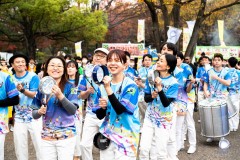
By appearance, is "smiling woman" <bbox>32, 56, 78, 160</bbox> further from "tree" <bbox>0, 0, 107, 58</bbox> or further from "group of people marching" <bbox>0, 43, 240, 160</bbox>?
"tree" <bbox>0, 0, 107, 58</bbox>

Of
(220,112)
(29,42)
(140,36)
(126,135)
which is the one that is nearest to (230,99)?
(220,112)

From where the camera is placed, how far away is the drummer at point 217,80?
23.6ft

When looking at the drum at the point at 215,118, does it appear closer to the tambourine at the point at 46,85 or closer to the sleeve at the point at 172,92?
the sleeve at the point at 172,92

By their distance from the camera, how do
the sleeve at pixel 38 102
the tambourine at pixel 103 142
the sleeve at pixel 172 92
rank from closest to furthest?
1. the tambourine at pixel 103 142
2. the sleeve at pixel 38 102
3. the sleeve at pixel 172 92

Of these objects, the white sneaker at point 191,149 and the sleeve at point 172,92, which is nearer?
the sleeve at point 172,92

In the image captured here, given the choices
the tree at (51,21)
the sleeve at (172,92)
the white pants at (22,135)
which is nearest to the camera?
the sleeve at (172,92)

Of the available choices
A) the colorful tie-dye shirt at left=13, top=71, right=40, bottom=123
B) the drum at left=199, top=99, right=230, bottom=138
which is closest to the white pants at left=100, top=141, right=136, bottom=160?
the colorful tie-dye shirt at left=13, top=71, right=40, bottom=123

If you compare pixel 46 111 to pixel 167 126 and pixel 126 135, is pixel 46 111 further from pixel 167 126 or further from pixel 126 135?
pixel 167 126

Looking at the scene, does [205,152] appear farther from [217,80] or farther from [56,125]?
[56,125]

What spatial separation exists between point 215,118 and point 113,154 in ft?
12.5

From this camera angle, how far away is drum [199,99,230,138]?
6.96 metres

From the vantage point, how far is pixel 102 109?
3.66m

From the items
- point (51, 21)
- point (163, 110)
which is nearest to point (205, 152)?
point (163, 110)

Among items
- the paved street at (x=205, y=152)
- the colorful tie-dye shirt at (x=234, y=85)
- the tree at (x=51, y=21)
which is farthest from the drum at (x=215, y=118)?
the tree at (x=51, y=21)
